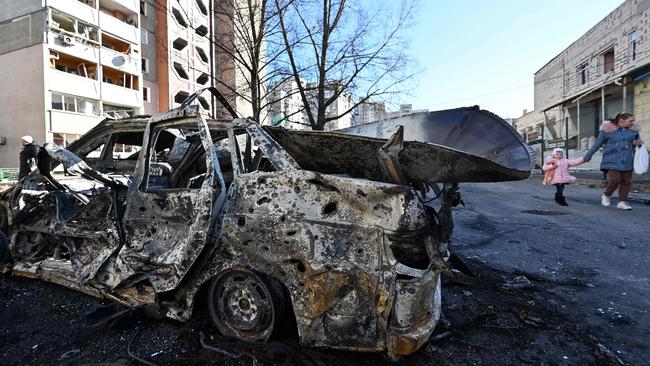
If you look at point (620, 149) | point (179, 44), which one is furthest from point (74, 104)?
point (620, 149)

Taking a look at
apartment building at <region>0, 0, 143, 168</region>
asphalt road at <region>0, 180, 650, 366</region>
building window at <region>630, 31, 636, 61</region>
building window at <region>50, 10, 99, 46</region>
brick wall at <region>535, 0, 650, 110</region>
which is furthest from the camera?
building window at <region>50, 10, 99, 46</region>

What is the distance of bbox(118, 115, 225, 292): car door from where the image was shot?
255 cm

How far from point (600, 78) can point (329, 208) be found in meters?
23.9

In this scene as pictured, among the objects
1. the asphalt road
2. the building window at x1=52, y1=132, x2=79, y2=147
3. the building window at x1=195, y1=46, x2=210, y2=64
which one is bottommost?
the asphalt road

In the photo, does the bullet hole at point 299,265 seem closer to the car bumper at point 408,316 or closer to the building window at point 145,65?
the car bumper at point 408,316

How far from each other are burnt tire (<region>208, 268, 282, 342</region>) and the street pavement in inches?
94.1

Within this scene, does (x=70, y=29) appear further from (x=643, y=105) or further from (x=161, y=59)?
(x=643, y=105)

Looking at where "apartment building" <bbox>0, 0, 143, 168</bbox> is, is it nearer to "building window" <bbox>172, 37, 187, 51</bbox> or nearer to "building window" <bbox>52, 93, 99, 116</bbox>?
"building window" <bbox>52, 93, 99, 116</bbox>

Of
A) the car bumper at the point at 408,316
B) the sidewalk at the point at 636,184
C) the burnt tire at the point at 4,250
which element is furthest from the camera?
the sidewalk at the point at 636,184

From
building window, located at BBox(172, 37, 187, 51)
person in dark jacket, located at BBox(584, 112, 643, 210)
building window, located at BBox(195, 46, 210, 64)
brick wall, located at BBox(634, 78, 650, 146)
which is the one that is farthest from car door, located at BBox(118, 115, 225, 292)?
building window, located at BBox(195, 46, 210, 64)

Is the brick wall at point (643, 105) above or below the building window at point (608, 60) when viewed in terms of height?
below

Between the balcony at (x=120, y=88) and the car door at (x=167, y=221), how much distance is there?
29891 millimetres

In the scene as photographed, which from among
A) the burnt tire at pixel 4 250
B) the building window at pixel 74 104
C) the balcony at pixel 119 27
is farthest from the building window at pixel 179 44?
the burnt tire at pixel 4 250

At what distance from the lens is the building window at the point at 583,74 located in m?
21.4
